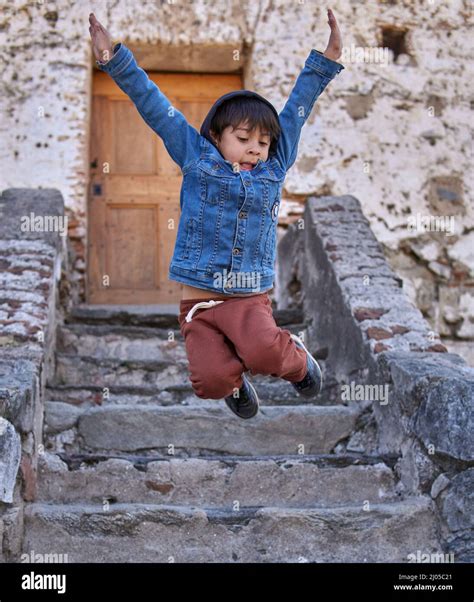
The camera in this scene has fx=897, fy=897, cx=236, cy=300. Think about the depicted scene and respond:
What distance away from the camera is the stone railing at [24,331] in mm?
3039

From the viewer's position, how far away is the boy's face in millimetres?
3098

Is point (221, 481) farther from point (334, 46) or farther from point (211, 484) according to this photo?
point (334, 46)

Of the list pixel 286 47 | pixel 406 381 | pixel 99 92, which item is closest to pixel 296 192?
pixel 286 47

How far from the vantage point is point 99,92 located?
22.9ft

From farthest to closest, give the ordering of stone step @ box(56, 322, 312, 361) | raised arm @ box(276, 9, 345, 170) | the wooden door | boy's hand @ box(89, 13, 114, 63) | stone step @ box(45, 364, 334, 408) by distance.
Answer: the wooden door < stone step @ box(56, 322, 312, 361) < stone step @ box(45, 364, 334, 408) < raised arm @ box(276, 9, 345, 170) < boy's hand @ box(89, 13, 114, 63)

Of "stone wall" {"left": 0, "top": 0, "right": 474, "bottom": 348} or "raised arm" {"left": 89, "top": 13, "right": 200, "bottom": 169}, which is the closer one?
"raised arm" {"left": 89, "top": 13, "right": 200, "bottom": 169}

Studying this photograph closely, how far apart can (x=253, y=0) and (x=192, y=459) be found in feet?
14.8

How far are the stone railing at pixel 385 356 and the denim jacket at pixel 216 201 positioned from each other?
816 millimetres

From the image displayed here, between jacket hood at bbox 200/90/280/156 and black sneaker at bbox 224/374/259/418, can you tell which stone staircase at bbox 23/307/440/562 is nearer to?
black sneaker at bbox 224/374/259/418

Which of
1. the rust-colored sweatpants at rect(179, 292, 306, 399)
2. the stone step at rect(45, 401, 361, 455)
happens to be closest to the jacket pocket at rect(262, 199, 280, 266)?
the rust-colored sweatpants at rect(179, 292, 306, 399)

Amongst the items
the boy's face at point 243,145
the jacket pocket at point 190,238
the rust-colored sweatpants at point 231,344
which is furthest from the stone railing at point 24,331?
the boy's face at point 243,145

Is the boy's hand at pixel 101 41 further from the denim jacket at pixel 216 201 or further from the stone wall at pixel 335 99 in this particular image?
the stone wall at pixel 335 99
